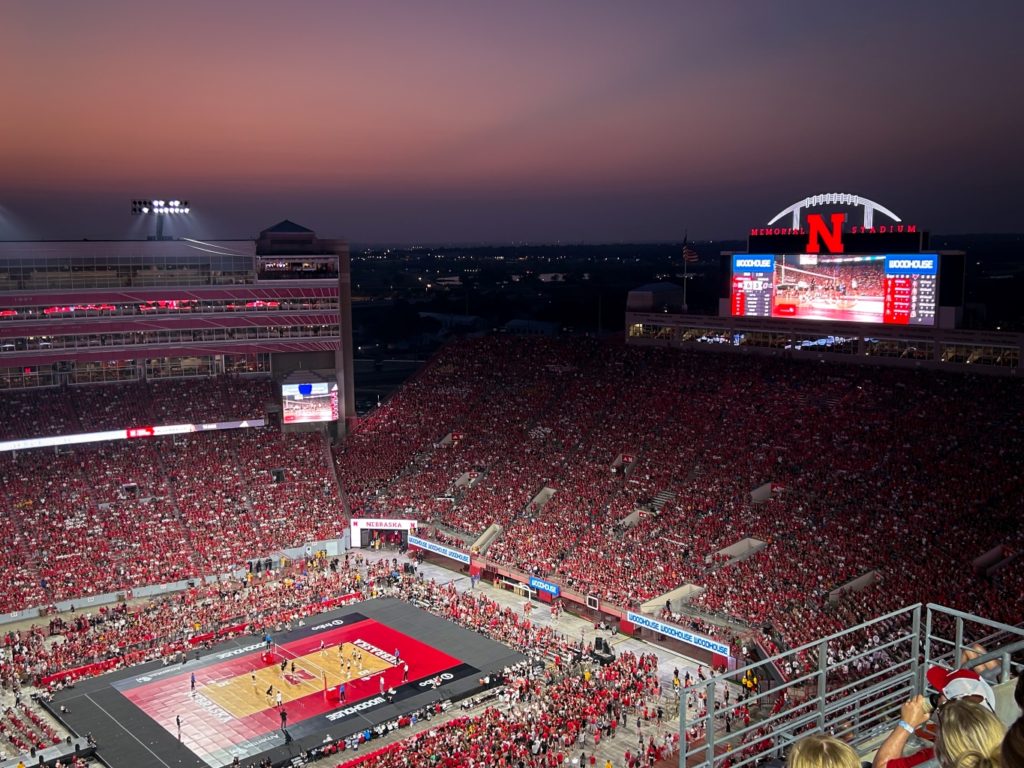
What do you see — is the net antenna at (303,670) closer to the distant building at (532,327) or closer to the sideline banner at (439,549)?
the sideline banner at (439,549)

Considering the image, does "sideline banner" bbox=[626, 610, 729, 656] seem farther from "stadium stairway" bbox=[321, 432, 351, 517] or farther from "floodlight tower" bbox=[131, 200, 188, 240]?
"floodlight tower" bbox=[131, 200, 188, 240]

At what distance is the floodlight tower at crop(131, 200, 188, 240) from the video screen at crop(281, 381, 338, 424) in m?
13.6

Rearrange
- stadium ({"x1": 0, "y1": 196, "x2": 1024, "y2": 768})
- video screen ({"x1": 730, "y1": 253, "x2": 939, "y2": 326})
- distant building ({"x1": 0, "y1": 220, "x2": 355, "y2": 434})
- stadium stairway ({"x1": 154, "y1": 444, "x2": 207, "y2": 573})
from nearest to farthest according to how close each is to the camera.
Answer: stadium ({"x1": 0, "y1": 196, "x2": 1024, "y2": 768}) → stadium stairway ({"x1": 154, "y1": 444, "x2": 207, "y2": 573}) → video screen ({"x1": 730, "y1": 253, "x2": 939, "y2": 326}) → distant building ({"x1": 0, "y1": 220, "x2": 355, "y2": 434})

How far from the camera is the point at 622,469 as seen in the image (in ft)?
145

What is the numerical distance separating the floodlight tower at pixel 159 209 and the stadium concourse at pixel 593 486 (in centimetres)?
1058

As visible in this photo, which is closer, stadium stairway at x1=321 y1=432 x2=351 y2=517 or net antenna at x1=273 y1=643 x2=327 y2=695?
net antenna at x1=273 y1=643 x2=327 y2=695

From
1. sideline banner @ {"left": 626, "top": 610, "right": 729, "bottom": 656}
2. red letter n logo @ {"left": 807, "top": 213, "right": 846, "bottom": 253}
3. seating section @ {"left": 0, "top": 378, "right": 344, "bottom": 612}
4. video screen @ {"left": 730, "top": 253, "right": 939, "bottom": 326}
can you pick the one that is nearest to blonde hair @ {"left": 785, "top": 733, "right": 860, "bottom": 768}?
sideline banner @ {"left": 626, "top": 610, "right": 729, "bottom": 656}

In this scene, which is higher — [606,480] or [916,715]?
[916,715]

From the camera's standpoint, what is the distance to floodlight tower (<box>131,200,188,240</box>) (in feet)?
182

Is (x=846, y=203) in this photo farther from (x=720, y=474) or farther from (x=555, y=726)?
(x=555, y=726)

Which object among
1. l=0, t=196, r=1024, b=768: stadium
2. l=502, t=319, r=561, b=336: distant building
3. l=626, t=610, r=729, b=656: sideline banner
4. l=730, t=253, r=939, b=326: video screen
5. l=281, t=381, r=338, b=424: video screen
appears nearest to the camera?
l=0, t=196, r=1024, b=768: stadium

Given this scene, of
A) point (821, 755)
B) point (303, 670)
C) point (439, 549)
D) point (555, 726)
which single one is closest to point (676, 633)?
point (555, 726)

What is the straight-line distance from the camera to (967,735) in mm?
3703

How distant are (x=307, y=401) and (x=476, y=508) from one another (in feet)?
41.6
